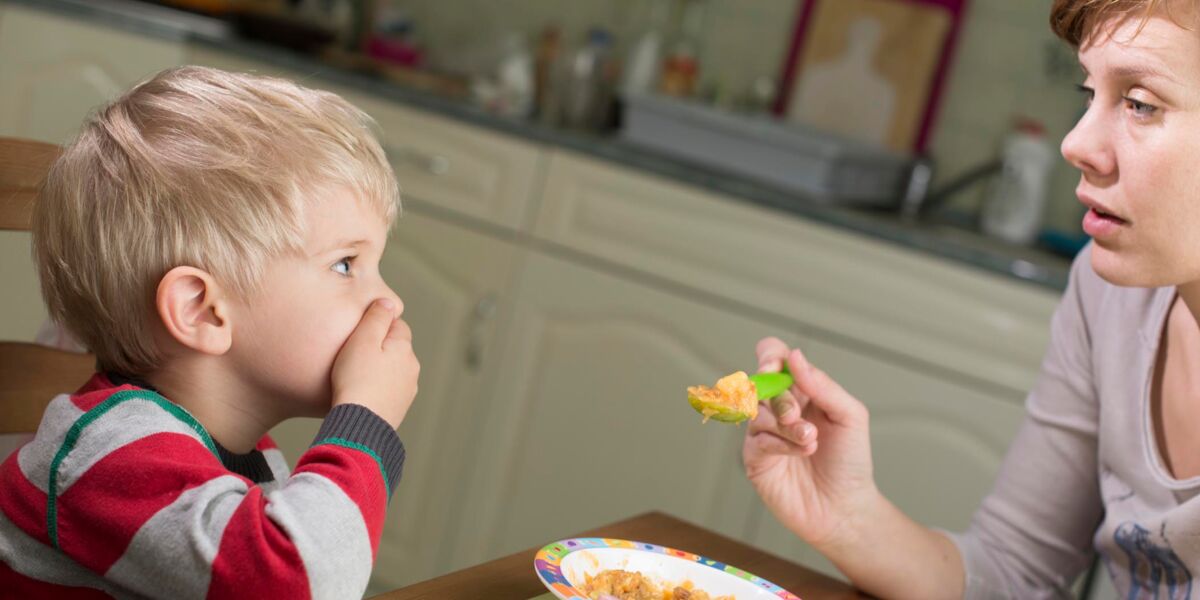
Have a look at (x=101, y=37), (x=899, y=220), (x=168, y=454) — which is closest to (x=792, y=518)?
(x=168, y=454)

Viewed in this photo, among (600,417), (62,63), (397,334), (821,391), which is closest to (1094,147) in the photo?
(821,391)

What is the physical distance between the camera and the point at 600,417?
7.93 ft

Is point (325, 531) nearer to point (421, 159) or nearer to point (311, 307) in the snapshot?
point (311, 307)

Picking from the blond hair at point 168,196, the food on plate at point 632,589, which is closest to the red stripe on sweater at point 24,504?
the blond hair at point 168,196

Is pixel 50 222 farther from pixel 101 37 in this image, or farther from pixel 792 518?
pixel 101 37

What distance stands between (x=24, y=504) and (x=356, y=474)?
21 centimetres

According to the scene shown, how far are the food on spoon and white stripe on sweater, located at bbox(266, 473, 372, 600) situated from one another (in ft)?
0.83

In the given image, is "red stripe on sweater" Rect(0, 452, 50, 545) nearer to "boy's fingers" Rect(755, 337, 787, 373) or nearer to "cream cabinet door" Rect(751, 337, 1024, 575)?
"boy's fingers" Rect(755, 337, 787, 373)

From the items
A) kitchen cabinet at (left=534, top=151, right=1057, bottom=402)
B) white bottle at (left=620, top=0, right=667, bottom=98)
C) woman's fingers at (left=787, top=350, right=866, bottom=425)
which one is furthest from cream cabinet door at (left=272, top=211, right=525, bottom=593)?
woman's fingers at (left=787, top=350, right=866, bottom=425)

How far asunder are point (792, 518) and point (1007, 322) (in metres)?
1.11

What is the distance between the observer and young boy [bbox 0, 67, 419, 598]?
2.61ft

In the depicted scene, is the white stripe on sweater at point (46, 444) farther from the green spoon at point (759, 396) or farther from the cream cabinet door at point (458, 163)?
the cream cabinet door at point (458, 163)

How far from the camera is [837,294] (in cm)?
223

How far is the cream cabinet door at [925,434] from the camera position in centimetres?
217
